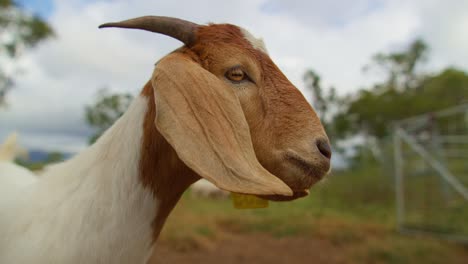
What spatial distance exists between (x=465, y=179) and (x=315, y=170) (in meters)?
7.33

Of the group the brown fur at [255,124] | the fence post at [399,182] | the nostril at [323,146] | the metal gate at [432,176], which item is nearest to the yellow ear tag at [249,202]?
the brown fur at [255,124]

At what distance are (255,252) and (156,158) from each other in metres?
4.73

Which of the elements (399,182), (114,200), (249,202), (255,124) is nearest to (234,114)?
(255,124)

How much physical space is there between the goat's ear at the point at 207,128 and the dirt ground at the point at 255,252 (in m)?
4.41

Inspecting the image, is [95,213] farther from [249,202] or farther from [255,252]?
[255,252]

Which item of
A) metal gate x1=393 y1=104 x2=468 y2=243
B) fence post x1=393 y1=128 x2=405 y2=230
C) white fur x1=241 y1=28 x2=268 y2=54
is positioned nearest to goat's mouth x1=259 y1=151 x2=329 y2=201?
white fur x1=241 y1=28 x2=268 y2=54

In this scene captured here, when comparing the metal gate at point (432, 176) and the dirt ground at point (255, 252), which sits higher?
the metal gate at point (432, 176)

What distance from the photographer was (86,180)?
1.65 metres

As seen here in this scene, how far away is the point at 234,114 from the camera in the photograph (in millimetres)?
1287

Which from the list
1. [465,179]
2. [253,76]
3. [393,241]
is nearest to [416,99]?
[465,179]

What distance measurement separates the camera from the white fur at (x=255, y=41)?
1657 millimetres

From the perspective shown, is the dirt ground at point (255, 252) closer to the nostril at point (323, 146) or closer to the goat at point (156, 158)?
the goat at point (156, 158)

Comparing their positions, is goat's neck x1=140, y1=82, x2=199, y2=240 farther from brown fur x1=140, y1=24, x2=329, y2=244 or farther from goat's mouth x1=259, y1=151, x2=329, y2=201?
goat's mouth x1=259, y1=151, x2=329, y2=201

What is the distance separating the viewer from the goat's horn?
1532 mm
